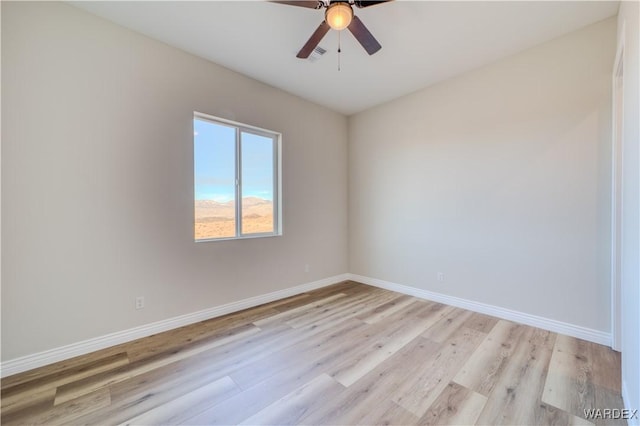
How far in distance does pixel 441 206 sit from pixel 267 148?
2543 mm

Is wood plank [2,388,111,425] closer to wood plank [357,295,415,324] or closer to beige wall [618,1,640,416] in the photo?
wood plank [357,295,415,324]

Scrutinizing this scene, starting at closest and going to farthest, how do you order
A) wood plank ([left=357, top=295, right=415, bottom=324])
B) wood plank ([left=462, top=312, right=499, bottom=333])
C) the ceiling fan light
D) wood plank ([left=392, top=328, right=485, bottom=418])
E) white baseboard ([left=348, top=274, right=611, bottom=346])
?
wood plank ([left=392, top=328, right=485, bottom=418]) < the ceiling fan light < white baseboard ([left=348, top=274, right=611, bottom=346]) < wood plank ([left=462, top=312, right=499, bottom=333]) < wood plank ([left=357, top=295, right=415, bottom=324])

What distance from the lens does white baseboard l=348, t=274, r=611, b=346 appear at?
2475mm

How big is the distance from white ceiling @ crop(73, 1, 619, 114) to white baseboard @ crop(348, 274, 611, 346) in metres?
2.89

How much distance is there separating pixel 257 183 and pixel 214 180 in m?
0.60

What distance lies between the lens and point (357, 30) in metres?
Result: 2.00

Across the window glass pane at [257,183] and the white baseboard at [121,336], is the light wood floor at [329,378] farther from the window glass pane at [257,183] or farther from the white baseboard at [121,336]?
the window glass pane at [257,183]

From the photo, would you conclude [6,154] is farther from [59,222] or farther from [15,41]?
[15,41]

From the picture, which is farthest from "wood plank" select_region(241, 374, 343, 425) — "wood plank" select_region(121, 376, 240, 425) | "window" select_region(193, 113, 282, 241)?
"window" select_region(193, 113, 282, 241)

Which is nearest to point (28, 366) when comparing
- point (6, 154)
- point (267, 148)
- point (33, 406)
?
point (33, 406)

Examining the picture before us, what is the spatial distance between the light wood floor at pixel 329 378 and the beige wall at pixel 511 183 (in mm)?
591

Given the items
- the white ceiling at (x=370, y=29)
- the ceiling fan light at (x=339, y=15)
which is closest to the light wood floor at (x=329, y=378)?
the ceiling fan light at (x=339, y=15)

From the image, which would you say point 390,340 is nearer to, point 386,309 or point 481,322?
point 386,309

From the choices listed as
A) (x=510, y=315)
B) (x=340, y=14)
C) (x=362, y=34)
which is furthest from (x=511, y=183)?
(x=340, y=14)
